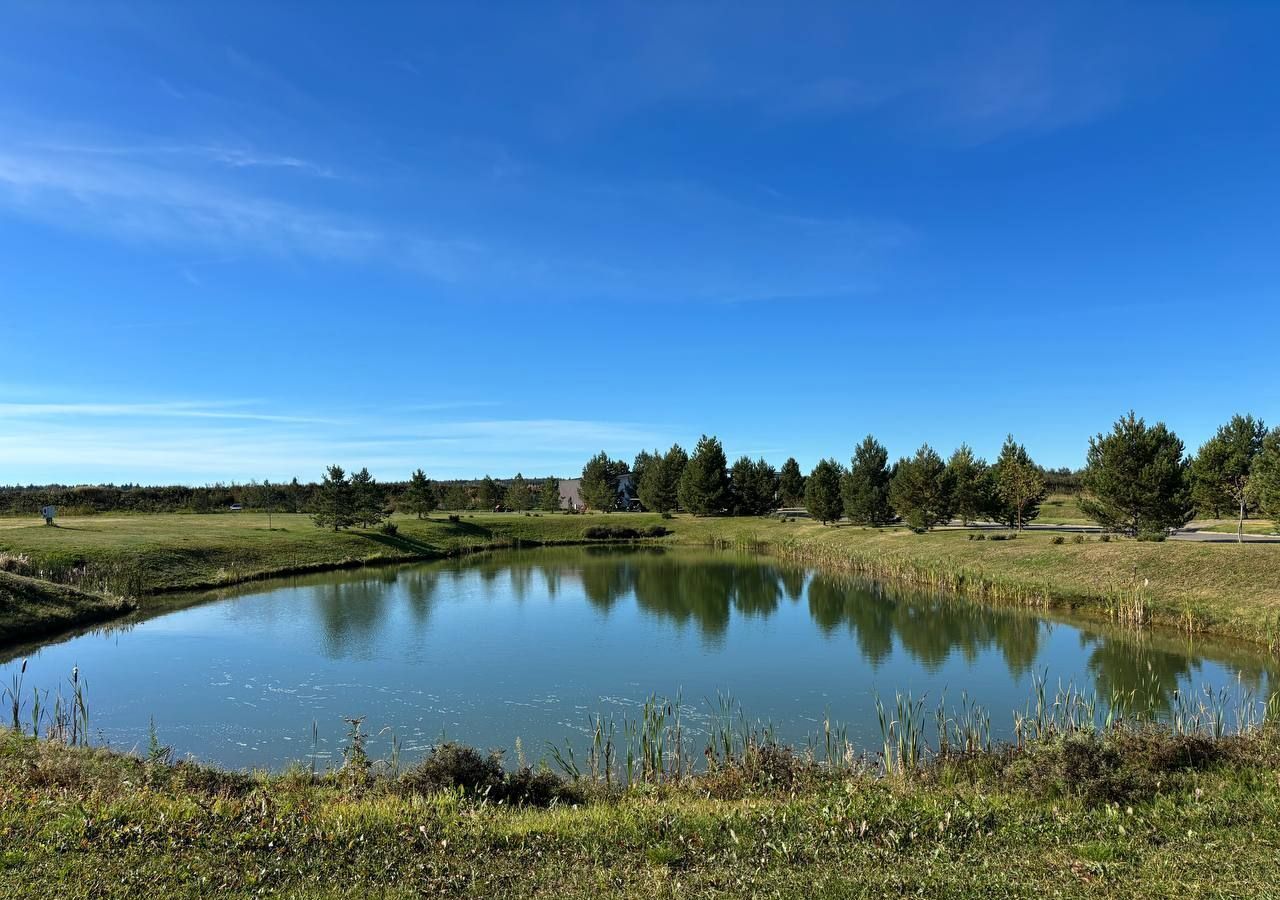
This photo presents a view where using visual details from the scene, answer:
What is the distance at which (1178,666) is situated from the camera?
20.3 metres

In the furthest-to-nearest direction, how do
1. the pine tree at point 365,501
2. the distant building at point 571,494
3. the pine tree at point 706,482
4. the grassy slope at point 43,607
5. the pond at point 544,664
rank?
1. the distant building at point 571,494
2. the pine tree at point 706,482
3. the pine tree at point 365,501
4. the grassy slope at point 43,607
5. the pond at point 544,664

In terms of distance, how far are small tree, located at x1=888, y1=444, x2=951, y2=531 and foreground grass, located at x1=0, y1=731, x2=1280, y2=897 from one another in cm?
4314

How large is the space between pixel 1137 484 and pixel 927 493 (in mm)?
16293

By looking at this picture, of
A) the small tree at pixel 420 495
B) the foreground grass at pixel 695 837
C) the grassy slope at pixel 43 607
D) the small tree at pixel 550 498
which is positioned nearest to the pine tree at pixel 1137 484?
the foreground grass at pixel 695 837

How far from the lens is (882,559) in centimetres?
4356

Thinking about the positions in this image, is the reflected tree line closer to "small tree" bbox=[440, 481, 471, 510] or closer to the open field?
the open field

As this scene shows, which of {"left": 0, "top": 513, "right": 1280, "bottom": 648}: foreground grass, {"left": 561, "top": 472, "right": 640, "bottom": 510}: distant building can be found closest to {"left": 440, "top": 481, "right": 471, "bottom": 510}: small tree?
{"left": 561, "top": 472, "right": 640, "bottom": 510}: distant building

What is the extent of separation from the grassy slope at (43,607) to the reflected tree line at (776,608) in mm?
7907

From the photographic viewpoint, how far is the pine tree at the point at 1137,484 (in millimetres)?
35219

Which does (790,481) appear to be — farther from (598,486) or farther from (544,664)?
(544,664)

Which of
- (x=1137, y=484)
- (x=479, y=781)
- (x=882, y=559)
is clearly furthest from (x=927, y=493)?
(x=479, y=781)

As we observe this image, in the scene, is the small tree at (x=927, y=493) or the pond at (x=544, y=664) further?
the small tree at (x=927, y=493)

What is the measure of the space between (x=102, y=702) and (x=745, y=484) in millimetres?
68342

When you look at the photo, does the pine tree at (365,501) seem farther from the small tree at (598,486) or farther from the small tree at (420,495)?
the small tree at (598,486)
